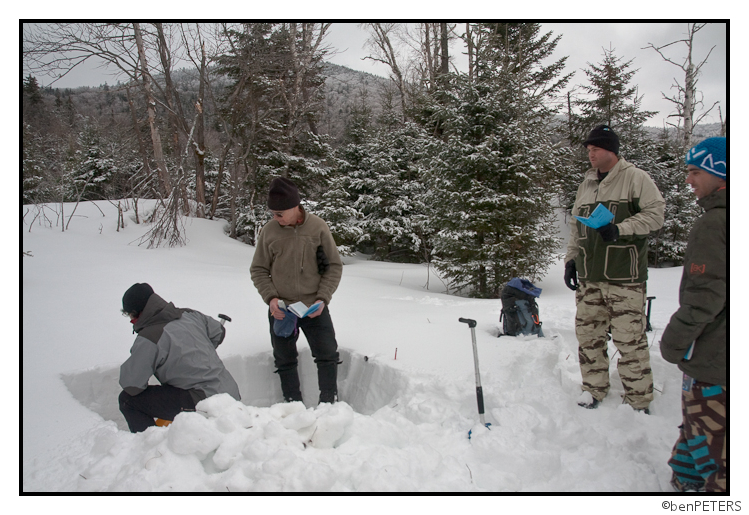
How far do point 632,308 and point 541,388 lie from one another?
0.95 m

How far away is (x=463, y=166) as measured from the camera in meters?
8.59

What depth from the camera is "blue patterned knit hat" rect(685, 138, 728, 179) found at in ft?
6.04

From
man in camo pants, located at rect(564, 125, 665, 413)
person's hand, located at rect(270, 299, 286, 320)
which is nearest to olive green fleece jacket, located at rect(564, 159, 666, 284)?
man in camo pants, located at rect(564, 125, 665, 413)

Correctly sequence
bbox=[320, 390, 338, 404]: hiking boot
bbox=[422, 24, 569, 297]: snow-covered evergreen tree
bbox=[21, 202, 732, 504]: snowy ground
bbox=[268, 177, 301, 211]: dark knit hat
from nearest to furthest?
bbox=[21, 202, 732, 504]: snowy ground, bbox=[268, 177, 301, 211]: dark knit hat, bbox=[320, 390, 338, 404]: hiking boot, bbox=[422, 24, 569, 297]: snow-covered evergreen tree

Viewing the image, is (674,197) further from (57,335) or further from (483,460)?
(57,335)

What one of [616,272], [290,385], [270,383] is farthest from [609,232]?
[270,383]

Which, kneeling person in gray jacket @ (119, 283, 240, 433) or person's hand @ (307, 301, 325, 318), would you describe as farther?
person's hand @ (307, 301, 325, 318)

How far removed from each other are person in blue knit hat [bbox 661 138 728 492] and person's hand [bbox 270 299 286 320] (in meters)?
2.62

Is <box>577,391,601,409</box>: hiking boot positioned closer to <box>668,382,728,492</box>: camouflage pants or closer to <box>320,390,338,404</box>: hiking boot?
<box>668,382,728,492</box>: camouflage pants

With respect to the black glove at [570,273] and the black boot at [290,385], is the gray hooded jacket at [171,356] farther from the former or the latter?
the black glove at [570,273]

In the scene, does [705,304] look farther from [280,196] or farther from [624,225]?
[280,196]

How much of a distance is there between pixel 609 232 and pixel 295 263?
236 centimetres

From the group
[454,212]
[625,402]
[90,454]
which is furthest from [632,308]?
[454,212]

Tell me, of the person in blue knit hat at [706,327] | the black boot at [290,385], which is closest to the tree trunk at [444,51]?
the black boot at [290,385]
